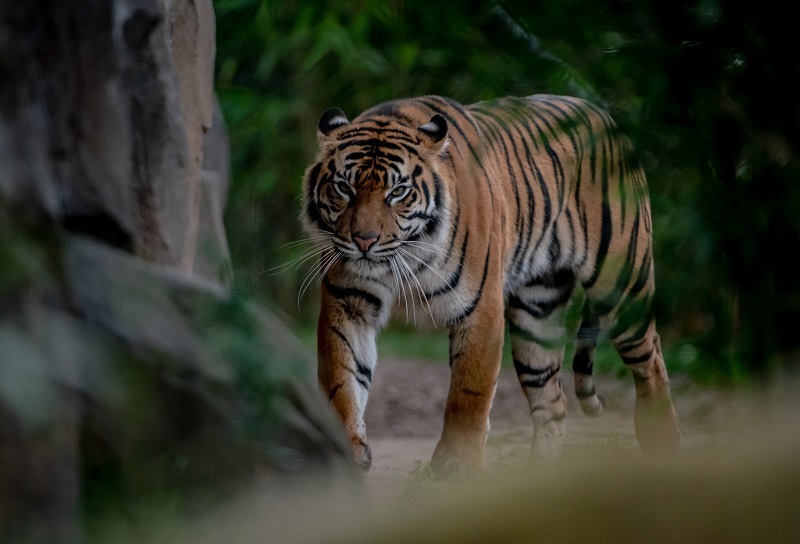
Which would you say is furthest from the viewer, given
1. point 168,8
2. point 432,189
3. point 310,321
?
point 310,321

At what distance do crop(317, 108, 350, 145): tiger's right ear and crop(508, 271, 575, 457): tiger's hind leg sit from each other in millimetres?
1185

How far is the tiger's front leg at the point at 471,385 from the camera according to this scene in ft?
12.7

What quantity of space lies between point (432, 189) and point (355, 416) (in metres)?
0.93

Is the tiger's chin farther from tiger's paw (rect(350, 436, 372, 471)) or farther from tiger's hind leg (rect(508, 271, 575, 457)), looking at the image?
tiger's hind leg (rect(508, 271, 575, 457))

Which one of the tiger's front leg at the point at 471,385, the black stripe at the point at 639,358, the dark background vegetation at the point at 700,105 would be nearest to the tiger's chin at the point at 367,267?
the tiger's front leg at the point at 471,385

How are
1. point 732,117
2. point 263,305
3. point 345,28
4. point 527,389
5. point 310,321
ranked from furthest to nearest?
1. point 310,321
2. point 345,28
3. point 527,389
4. point 263,305
5. point 732,117

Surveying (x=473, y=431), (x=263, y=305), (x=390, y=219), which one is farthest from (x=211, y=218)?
(x=263, y=305)

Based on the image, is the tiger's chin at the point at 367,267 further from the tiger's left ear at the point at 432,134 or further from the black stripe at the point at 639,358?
the black stripe at the point at 639,358

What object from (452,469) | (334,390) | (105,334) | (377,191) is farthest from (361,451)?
(105,334)

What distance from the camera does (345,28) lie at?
5445mm

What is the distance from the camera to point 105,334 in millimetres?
2289

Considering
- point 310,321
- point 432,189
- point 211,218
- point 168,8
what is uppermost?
point 168,8

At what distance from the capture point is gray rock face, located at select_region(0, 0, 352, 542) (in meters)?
1.85

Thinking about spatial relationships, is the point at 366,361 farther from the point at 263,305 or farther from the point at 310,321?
the point at 310,321
